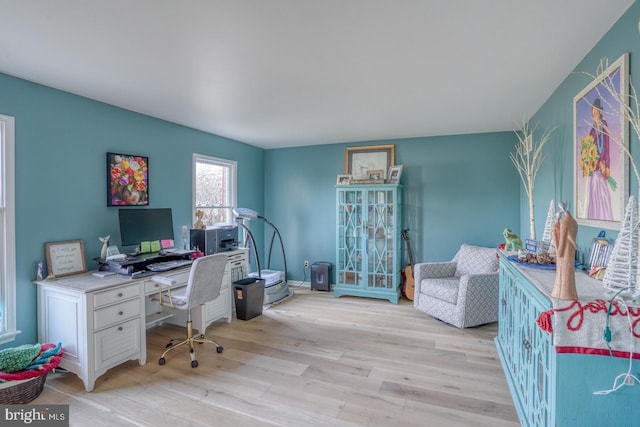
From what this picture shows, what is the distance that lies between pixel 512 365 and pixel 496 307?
127cm

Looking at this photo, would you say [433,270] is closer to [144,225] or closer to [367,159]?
[367,159]

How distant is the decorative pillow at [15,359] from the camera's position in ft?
6.80

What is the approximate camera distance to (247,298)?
3.67 m

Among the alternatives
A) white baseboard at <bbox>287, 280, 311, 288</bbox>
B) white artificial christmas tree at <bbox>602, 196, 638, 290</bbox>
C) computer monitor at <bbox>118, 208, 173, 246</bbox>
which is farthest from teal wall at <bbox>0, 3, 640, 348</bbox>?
white artificial christmas tree at <bbox>602, 196, 638, 290</bbox>

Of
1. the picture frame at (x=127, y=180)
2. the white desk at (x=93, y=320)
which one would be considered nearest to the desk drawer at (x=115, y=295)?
the white desk at (x=93, y=320)

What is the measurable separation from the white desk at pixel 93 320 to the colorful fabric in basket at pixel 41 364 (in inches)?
3.2

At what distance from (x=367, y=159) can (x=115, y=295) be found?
3702 mm

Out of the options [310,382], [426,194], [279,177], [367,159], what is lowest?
[310,382]

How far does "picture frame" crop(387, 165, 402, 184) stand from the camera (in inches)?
174

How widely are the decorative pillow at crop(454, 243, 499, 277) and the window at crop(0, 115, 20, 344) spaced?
445 centimetres

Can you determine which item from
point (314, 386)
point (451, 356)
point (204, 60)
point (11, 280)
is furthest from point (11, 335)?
point (451, 356)

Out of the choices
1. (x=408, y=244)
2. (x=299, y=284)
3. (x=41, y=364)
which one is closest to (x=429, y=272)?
(x=408, y=244)

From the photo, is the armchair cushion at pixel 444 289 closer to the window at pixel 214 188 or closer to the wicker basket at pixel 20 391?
the window at pixel 214 188

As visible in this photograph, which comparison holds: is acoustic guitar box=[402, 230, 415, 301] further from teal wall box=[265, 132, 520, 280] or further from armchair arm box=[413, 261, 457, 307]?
armchair arm box=[413, 261, 457, 307]
